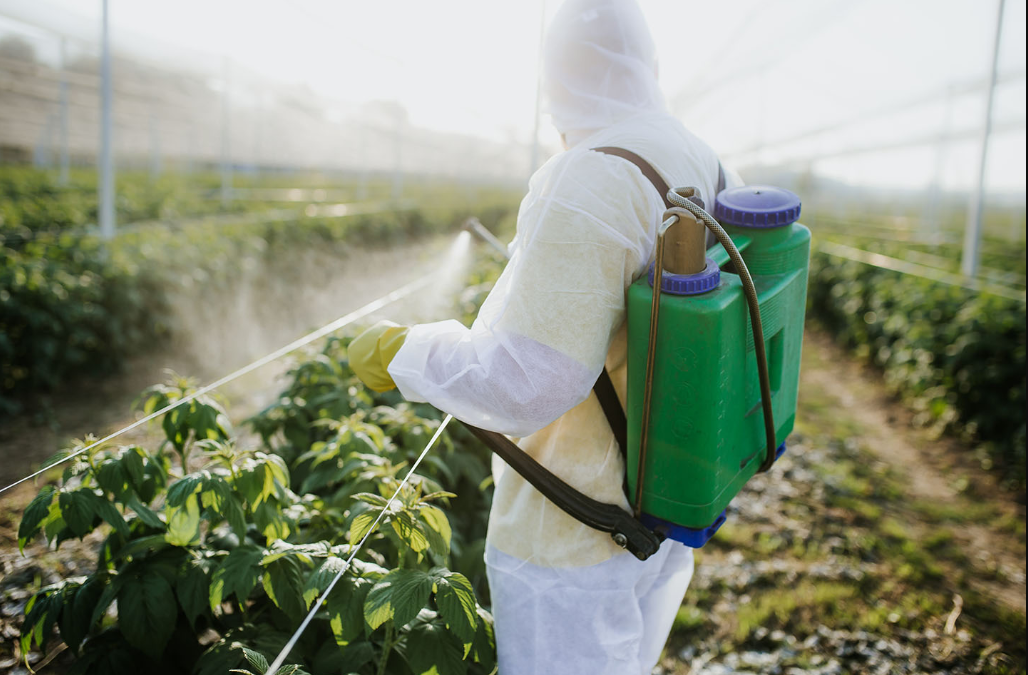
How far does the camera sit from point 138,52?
9.34 m

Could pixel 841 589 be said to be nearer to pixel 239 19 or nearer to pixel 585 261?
pixel 585 261

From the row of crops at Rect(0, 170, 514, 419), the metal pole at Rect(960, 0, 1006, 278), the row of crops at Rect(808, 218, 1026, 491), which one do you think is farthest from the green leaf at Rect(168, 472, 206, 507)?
the metal pole at Rect(960, 0, 1006, 278)

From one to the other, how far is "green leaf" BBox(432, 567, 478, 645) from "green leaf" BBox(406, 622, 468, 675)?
0.27 ft

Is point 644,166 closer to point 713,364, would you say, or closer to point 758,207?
point 758,207

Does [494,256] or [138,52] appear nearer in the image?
[494,256]

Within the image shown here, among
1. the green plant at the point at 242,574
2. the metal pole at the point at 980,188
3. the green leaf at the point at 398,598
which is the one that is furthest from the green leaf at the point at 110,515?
the metal pole at the point at 980,188

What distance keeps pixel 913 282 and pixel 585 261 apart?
229 inches

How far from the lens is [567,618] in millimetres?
1372

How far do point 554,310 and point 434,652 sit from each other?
71 centimetres

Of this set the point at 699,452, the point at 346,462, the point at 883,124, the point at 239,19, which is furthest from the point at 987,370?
the point at 239,19

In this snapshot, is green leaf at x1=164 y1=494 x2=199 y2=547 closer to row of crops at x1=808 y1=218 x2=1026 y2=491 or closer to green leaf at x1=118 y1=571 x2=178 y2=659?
green leaf at x1=118 y1=571 x2=178 y2=659

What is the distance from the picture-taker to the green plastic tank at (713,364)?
3.76ft

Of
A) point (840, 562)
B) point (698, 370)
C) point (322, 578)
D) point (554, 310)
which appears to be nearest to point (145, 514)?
point (322, 578)

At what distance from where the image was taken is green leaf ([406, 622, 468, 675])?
127 cm
